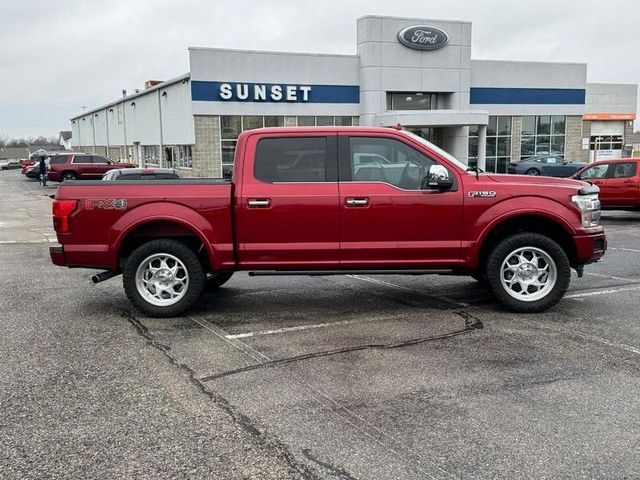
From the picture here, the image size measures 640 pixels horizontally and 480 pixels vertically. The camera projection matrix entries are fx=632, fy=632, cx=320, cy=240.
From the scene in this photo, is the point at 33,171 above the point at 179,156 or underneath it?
underneath

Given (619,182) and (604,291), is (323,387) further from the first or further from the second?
(619,182)

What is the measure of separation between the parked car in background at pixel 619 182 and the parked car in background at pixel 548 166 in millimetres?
16781

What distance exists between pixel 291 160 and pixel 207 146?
85.3 feet

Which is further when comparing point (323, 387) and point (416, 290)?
point (416, 290)

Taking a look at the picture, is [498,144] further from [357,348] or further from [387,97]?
[357,348]

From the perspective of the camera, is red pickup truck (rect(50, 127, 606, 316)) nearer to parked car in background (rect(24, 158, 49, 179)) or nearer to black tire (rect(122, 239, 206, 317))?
black tire (rect(122, 239, 206, 317))

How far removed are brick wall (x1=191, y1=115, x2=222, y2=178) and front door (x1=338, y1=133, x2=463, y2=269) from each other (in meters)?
26.0

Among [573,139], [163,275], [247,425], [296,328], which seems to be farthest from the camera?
[573,139]

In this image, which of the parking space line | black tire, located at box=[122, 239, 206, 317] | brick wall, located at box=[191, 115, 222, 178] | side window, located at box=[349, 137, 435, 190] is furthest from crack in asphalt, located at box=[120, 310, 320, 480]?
brick wall, located at box=[191, 115, 222, 178]

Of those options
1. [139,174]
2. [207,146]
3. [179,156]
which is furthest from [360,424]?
[179,156]

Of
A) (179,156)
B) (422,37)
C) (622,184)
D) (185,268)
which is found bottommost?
(185,268)

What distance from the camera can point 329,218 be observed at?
21.9ft

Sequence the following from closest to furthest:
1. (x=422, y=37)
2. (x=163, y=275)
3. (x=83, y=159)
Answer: (x=163, y=275), (x=422, y=37), (x=83, y=159)

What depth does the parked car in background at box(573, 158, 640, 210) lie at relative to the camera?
1681 cm
